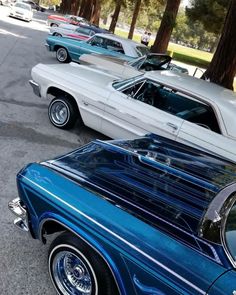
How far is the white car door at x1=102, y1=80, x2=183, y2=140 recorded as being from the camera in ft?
17.8

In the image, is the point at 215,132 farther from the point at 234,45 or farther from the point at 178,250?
the point at 234,45

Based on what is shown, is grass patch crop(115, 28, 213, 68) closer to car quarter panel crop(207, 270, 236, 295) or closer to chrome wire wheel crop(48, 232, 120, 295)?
chrome wire wheel crop(48, 232, 120, 295)

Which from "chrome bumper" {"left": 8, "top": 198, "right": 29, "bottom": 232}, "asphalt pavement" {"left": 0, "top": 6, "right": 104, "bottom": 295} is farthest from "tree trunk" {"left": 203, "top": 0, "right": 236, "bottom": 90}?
"chrome bumper" {"left": 8, "top": 198, "right": 29, "bottom": 232}

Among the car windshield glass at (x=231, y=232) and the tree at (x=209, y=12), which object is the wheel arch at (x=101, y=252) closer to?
the car windshield glass at (x=231, y=232)

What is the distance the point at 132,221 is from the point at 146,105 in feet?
11.0

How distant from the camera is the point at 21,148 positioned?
221 inches

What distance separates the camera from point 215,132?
5164 millimetres

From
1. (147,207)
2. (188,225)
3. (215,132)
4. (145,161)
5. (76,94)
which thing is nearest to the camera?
(188,225)

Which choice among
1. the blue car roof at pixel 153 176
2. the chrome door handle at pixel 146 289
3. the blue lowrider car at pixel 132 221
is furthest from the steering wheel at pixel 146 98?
the chrome door handle at pixel 146 289

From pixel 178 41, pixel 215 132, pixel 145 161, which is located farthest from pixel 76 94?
pixel 178 41

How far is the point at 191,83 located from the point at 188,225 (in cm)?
368

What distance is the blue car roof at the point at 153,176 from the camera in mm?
2641

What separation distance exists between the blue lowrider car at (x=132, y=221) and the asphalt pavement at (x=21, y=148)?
0.33 metres

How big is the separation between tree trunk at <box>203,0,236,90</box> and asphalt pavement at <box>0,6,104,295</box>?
5.39 m
